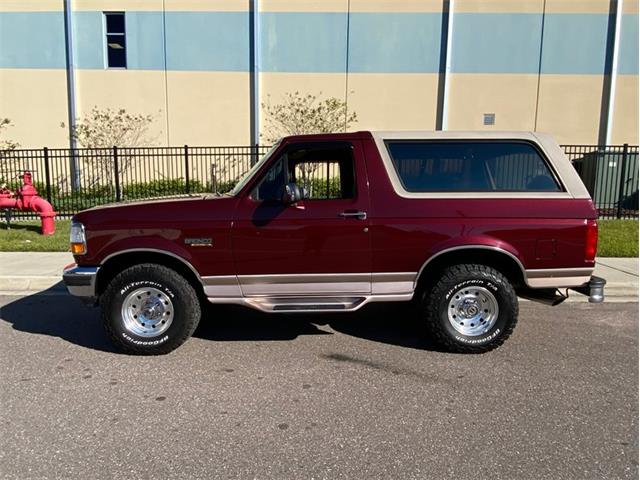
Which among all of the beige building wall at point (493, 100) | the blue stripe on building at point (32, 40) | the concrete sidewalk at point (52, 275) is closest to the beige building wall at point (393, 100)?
the beige building wall at point (493, 100)

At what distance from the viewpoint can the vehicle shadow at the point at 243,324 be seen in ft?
15.7

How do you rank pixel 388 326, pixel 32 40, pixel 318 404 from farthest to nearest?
pixel 32 40 → pixel 388 326 → pixel 318 404

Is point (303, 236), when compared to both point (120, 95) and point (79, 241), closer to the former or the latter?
point (79, 241)

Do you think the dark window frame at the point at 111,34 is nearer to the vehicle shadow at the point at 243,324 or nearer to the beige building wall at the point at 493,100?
the beige building wall at the point at 493,100

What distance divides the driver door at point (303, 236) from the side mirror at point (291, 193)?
11cm

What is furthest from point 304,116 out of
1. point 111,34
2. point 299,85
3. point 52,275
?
point 52,275

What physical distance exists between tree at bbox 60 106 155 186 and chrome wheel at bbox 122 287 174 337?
14.3 m

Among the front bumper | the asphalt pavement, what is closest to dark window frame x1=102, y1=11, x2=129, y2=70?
the asphalt pavement

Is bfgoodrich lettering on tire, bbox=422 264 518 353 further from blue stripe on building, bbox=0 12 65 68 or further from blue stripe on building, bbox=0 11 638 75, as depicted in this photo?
blue stripe on building, bbox=0 12 65 68

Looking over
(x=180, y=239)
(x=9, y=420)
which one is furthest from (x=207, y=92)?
(x=9, y=420)

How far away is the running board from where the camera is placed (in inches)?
171

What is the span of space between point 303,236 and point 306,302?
626 millimetres

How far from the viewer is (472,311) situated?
4418 millimetres

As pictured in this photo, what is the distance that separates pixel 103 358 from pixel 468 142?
153 inches
